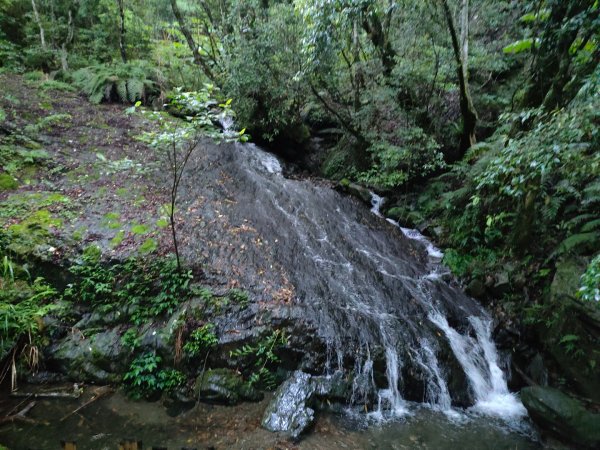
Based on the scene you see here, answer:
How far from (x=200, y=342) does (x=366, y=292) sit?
352cm

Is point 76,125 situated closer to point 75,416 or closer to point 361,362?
point 75,416

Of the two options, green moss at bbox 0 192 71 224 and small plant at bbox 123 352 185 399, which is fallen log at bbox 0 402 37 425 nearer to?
small plant at bbox 123 352 185 399

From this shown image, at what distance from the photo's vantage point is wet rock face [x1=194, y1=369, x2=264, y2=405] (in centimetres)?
509

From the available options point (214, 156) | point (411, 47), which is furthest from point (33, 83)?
point (411, 47)

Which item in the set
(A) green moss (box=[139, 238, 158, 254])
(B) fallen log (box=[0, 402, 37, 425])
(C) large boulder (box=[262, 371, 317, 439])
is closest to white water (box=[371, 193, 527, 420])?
(C) large boulder (box=[262, 371, 317, 439])

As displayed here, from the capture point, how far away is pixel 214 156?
11.6 m

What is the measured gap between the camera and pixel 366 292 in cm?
731

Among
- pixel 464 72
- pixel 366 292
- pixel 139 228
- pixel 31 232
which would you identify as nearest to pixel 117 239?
pixel 139 228

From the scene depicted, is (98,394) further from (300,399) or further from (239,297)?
(300,399)

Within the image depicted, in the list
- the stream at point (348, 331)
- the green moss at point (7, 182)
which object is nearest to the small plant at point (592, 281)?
the stream at point (348, 331)

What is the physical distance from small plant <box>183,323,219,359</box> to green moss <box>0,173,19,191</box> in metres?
5.82

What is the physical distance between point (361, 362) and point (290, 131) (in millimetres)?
10130

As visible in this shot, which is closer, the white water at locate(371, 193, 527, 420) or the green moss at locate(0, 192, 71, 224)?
the white water at locate(371, 193, 527, 420)

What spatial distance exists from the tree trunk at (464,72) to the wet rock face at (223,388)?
942 cm
